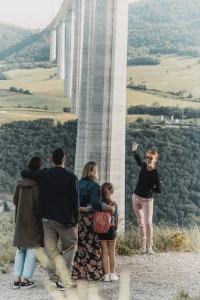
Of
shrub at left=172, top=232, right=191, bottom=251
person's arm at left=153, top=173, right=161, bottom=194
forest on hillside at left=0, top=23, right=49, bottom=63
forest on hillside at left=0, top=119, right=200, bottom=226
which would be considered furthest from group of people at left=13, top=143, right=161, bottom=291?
forest on hillside at left=0, top=23, right=49, bottom=63

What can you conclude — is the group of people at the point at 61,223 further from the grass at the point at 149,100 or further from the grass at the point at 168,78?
the grass at the point at 168,78

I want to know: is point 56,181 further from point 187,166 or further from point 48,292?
point 187,166

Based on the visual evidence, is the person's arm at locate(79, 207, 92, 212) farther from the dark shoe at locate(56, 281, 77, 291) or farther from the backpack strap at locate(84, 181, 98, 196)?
the dark shoe at locate(56, 281, 77, 291)

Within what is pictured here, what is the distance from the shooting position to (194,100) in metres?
31.1

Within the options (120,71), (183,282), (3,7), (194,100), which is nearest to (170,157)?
(194,100)

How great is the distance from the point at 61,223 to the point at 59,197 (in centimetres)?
28

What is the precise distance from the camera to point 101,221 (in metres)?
8.73

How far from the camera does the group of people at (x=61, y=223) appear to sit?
27.4ft

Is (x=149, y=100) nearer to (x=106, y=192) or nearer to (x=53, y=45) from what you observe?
(x=53, y=45)

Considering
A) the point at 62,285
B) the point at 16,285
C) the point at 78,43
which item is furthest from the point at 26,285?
the point at 78,43

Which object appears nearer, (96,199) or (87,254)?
(96,199)

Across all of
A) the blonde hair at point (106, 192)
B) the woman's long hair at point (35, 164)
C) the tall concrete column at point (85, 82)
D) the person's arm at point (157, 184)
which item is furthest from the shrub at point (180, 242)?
the tall concrete column at point (85, 82)

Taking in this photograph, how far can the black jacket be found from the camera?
831 centimetres

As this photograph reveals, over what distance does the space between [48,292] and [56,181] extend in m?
1.28
